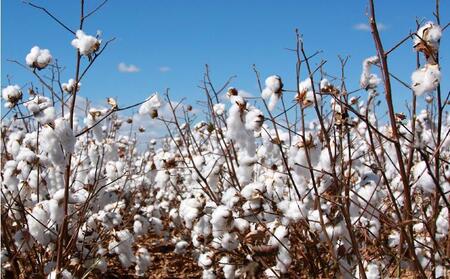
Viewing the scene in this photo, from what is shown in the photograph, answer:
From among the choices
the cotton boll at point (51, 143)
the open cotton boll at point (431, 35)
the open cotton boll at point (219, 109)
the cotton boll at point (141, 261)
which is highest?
the open cotton boll at point (219, 109)

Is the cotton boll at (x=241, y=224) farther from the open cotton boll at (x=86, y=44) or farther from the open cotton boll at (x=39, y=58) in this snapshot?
the open cotton boll at (x=39, y=58)

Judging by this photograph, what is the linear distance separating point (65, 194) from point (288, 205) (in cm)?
109

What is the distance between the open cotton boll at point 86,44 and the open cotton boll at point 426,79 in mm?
1542

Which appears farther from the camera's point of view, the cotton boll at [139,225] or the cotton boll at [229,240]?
the cotton boll at [139,225]

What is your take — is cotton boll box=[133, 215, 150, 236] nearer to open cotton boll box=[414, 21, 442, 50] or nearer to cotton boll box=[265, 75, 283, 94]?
cotton boll box=[265, 75, 283, 94]

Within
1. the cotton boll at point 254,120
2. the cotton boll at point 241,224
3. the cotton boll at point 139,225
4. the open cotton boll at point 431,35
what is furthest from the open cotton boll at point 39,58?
the cotton boll at point 139,225

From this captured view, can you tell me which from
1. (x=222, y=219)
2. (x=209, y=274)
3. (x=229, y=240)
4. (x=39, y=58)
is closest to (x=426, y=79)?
(x=222, y=219)

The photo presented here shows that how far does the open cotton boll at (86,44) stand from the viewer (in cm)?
260

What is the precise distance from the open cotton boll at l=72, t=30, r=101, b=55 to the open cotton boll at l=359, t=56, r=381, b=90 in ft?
4.06

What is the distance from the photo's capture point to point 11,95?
9.56 ft

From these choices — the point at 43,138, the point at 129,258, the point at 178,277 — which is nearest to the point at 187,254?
the point at 178,277

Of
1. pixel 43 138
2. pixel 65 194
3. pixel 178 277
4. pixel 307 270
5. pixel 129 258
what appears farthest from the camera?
pixel 178 277

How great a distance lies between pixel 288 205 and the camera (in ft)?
8.84

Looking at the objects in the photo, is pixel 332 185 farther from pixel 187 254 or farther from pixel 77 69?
pixel 187 254
